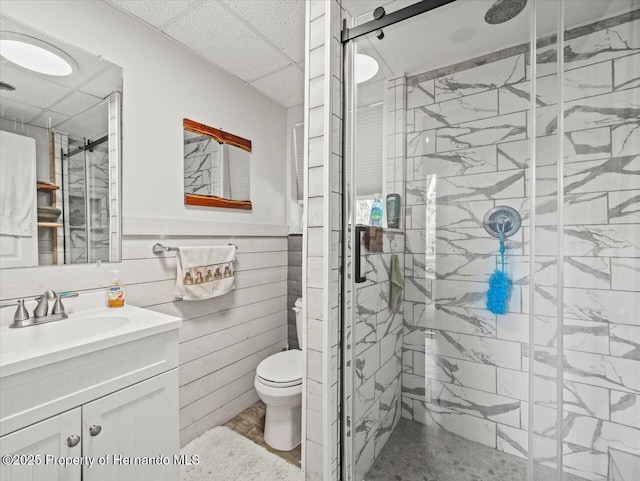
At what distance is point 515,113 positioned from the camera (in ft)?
3.65

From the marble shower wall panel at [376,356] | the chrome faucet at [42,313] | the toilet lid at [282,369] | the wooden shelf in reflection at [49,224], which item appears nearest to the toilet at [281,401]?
the toilet lid at [282,369]

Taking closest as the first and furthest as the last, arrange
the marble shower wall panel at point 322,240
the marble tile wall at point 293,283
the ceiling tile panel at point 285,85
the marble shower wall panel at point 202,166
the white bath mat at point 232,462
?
the marble shower wall panel at point 322,240, the white bath mat at point 232,462, the marble shower wall panel at point 202,166, the ceiling tile panel at point 285,85, the marble tile wall at point 293,283

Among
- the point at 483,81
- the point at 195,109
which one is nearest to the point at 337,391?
the point at 483,81

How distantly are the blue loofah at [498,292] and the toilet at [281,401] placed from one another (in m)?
1.01

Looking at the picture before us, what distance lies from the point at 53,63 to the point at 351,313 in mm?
1695

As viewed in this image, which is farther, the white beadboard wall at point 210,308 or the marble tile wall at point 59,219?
the white beadboard wall at point 210,308

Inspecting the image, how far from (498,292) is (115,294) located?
1672 millimetres

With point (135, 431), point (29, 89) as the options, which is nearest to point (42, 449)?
point (135, 431)

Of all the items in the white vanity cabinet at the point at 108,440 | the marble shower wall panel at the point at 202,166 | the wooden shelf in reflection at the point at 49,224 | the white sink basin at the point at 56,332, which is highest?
the marble shower wall panel at the point at 202,166

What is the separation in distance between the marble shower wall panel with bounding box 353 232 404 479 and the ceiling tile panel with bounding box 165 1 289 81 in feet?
4.57

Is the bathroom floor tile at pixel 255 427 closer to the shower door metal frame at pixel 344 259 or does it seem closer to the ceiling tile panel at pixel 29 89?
the shower door metal frame at pixel 344 259

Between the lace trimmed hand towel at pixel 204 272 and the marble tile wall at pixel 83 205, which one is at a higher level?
the marble tile wall at pixel 83 205

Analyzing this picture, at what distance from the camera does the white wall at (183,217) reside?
1.39 metres

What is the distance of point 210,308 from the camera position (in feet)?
6.34
